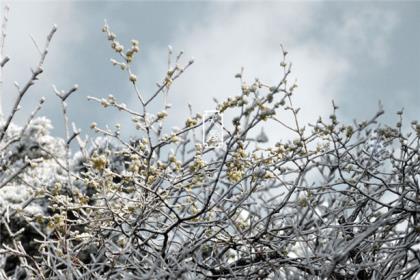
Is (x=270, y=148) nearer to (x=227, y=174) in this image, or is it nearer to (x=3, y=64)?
(x=227, y=174)

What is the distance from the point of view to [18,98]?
3.00 meters

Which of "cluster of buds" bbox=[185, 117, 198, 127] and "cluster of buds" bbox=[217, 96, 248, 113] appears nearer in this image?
"cluster of buds" bbox=[217, 96, 248, 113]

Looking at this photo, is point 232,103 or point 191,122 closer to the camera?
point 232,103

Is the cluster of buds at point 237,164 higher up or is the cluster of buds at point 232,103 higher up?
→ the cluster of buds at point 232,103

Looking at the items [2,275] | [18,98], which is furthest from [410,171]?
[2,275]

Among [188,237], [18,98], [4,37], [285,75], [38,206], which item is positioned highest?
[38,206]

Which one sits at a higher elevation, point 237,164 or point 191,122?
point 191,122

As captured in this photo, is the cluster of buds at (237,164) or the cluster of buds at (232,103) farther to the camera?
the cluster of buds at (237,164)

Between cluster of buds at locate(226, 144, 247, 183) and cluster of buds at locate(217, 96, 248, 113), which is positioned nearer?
cluster of buds at locate(217, 96, 248, 113)

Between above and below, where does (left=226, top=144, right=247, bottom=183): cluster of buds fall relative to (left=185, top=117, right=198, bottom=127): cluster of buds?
below

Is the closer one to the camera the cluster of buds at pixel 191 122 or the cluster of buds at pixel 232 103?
the cluster of buds at pixel 232 103

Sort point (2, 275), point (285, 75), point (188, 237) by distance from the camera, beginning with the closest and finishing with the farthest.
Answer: point (285, 75) < point (188, 237) < point (2, 275)

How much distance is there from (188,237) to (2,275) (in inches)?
53.8

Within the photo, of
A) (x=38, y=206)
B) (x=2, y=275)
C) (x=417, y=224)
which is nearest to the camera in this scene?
(x=417, y=224)
